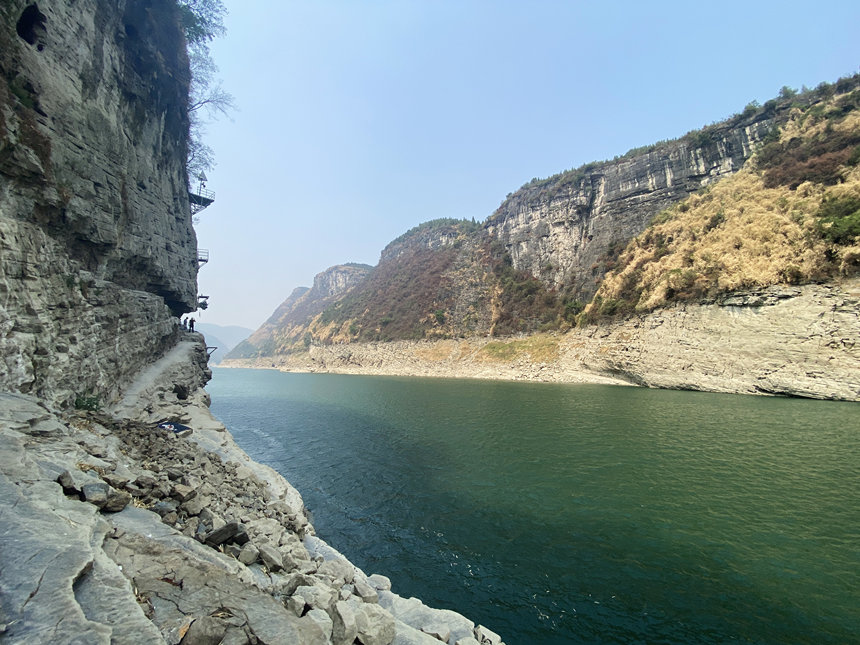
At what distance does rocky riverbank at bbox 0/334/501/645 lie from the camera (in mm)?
2855

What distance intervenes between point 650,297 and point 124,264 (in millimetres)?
49256

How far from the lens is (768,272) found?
31.2m

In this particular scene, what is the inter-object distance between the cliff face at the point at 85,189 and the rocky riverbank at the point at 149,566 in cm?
386

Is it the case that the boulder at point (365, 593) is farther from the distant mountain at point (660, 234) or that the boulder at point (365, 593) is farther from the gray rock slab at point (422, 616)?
the distant mountain at point (660, 234)

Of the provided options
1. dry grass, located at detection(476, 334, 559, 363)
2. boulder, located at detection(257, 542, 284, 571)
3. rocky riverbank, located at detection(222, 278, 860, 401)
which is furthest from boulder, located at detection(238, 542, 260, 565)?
dry grass, located at detection(476, 334, 559, 363)

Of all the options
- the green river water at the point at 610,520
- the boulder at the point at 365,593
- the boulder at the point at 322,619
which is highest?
the boulder at the point at 322,619

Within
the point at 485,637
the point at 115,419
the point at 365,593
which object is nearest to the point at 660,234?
the point at 485,637

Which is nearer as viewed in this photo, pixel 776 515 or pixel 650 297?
pixel 776 515

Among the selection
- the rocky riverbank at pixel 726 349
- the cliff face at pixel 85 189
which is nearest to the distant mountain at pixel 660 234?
the rocky riverbank at pixel 726 349

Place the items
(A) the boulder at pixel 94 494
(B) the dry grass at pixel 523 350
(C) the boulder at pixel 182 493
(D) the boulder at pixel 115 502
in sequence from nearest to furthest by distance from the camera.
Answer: (A) the boulder at pixel 94 494
(D) the boulder at pixel 115 502
(C) the boulder at pixel 182 493
(B) the dry grass at pixel 523 350

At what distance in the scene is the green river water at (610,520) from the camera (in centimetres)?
680

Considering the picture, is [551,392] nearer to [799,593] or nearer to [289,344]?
[799,593]

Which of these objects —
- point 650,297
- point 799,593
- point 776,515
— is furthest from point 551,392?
point 799,593

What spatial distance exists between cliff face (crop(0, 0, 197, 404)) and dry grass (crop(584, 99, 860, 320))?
4611cm
